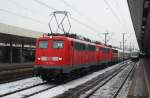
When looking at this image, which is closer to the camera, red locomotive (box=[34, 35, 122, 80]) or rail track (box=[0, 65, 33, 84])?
red locomotive (box=[34, 35, 122, 80])

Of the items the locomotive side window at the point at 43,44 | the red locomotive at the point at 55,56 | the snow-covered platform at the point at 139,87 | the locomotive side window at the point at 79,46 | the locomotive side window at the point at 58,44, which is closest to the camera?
the snow-covered platform at the point at 139,87

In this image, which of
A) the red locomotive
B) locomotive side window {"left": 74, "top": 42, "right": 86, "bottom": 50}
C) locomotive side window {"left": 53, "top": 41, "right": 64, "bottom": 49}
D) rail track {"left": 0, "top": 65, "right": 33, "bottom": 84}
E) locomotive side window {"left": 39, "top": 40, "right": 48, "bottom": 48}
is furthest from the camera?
rail track {"left": 0, "top": 65, "right": 33, "bottom": 84}

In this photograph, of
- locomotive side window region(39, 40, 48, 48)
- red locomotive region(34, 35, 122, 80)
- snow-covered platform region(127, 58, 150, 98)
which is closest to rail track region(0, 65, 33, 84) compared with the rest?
red locomotive region(34, 35, 122, 80)

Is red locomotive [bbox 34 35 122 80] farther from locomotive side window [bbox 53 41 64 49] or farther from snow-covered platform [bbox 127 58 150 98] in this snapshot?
snow-covered platform [bbox 127 58 150 98]

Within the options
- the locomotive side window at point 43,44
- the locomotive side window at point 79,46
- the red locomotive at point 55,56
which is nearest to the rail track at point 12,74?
the red locomotive at point 55,56

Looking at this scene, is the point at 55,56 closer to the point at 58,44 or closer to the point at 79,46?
the point at 58,44

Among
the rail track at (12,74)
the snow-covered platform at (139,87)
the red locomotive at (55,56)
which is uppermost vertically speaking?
the red locomotive at (55,56)

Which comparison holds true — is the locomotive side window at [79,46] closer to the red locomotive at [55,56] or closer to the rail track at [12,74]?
the red locomotive at [55,56]

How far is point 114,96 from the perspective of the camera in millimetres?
13445

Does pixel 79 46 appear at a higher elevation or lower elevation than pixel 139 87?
higher

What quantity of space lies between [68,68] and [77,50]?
7.65 ft

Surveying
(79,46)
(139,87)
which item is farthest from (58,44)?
(139,87)

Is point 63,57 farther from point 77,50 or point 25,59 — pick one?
point 25,59

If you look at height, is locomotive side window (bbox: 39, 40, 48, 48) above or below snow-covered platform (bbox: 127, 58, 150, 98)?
above
